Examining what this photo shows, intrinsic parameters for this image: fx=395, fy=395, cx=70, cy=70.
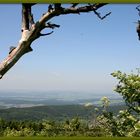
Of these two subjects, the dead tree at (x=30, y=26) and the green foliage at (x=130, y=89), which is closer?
the dead tree at (x=30, y=26)

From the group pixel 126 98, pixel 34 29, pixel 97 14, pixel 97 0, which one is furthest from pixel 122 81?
pixel 97 0

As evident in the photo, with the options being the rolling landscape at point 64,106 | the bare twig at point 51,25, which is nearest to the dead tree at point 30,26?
the bare twig at point 51,25

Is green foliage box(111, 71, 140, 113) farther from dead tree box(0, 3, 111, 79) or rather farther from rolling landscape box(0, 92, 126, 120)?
dead tree box(0, 3, 111, 79)

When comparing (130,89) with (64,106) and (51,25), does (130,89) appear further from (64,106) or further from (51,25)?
(64,106)

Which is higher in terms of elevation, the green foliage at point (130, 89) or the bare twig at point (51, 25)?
the bare twig at point (51, 25)

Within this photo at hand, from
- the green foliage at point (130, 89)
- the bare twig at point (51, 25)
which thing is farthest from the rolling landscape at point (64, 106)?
the bare twig at point (51, 25)

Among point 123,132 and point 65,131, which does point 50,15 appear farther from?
point 65,131

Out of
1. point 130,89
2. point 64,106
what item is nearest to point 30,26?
point 130,89

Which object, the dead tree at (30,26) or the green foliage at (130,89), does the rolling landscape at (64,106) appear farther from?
the dead tree at (30,26)

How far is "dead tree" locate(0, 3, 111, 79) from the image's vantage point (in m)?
5.69

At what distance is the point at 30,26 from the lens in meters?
5.90

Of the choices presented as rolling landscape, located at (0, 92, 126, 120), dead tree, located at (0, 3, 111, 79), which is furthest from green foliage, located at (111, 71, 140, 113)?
dead tree, located at (0, 3, 111, 79)

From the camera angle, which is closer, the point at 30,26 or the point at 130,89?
the point at 30,26

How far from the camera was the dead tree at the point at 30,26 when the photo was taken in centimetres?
569
